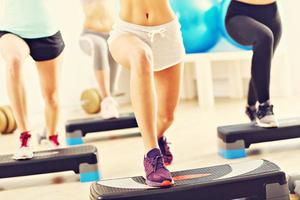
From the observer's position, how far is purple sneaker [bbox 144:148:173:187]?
196cm

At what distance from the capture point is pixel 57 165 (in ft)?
8.92

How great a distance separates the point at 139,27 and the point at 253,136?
1.04 m

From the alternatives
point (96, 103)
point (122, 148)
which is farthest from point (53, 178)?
point (96, 103)

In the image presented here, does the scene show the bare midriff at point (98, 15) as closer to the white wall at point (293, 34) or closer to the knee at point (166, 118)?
the knee at point (166, 118)

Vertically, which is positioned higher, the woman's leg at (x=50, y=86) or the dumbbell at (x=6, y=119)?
the woman's leg at (x=50, y=86)

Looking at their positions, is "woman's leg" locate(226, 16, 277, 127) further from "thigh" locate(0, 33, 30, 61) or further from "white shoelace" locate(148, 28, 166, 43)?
"thigh" locate(0, 33, 30, 61)

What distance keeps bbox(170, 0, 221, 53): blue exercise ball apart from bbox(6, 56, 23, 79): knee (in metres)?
2.42

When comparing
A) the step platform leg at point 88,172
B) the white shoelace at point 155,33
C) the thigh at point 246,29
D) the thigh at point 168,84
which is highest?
the white shoelace at point 155,33

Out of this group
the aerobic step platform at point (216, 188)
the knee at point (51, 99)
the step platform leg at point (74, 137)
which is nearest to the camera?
the aerobic step platform at point (216, 188)

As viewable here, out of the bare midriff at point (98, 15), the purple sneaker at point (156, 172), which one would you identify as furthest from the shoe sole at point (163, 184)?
the bare midriff at point (98, 15)

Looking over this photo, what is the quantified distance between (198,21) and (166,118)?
2454 mm

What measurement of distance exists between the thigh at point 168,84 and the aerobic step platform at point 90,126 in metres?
1.40

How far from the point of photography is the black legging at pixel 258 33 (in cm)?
290

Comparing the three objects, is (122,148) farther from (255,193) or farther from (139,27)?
(255,193)
